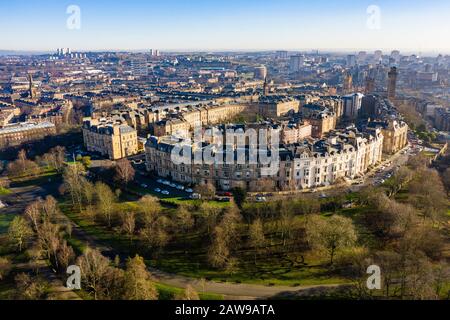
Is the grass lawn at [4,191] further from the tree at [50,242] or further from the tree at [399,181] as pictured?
the tree at [399,181]

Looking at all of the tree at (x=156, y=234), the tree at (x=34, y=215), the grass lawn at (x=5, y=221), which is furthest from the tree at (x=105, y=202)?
the grass lawn at (x=5, y=221)

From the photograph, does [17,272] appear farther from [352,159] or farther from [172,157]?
[352,159]

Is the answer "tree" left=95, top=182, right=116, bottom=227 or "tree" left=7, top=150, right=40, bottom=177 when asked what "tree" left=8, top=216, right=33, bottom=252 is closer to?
"tree" left=95, top=182, right=116, bottom=227

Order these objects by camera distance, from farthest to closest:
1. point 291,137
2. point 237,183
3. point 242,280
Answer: point 291,137, point 237,183, point 242,280

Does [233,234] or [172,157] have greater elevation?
[172,157]

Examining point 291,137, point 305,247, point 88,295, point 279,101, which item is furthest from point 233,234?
point 279,101

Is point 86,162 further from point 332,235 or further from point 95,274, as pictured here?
point 332,235

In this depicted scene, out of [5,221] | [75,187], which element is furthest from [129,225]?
[5,221]

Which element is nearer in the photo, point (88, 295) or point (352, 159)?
point (88, 295)
